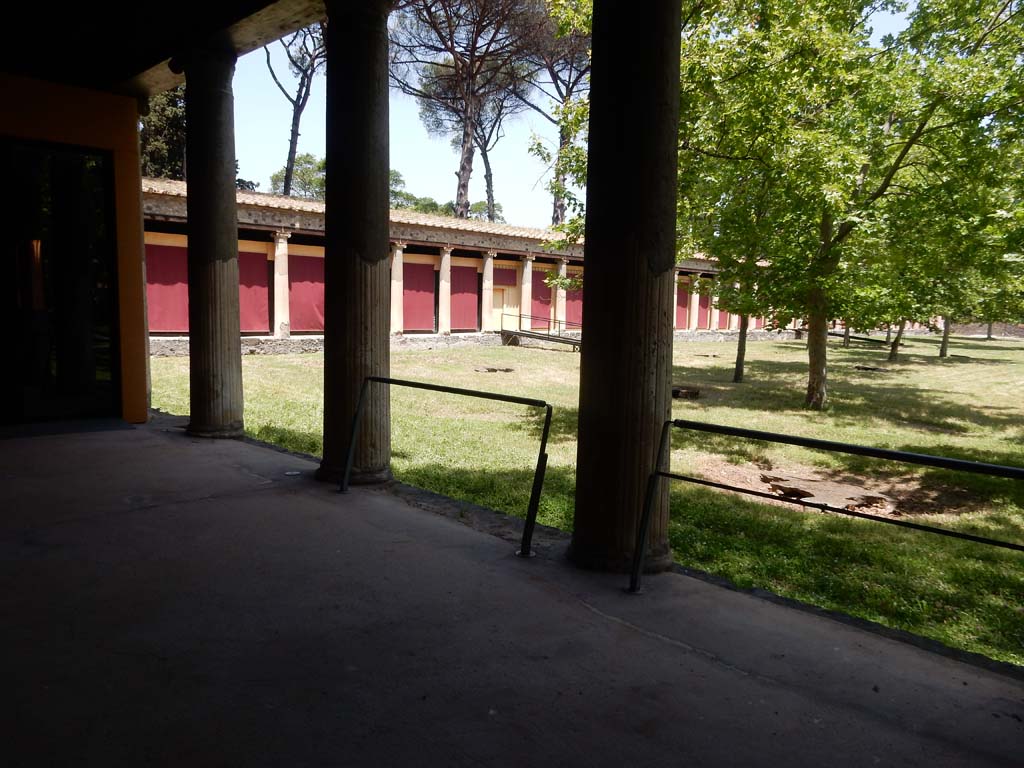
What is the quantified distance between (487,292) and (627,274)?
889 inches

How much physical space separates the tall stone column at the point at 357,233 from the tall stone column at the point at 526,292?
21.9 m

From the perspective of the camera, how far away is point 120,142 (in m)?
7.73

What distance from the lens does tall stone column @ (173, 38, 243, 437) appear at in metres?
6.45

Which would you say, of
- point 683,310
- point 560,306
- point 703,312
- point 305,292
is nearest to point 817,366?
point 305,292

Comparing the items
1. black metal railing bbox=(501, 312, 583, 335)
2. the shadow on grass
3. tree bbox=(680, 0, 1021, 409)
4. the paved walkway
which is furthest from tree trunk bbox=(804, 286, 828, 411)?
black metal railing bbox=(501, 312, 583, 335)

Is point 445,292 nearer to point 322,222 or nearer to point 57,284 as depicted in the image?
point 322,222

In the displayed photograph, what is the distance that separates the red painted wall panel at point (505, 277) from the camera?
1063 inches

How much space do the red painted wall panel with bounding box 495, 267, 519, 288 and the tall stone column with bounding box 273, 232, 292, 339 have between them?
28.2 ft

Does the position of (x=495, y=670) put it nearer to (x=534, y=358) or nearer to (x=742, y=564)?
(x=742, y=564)

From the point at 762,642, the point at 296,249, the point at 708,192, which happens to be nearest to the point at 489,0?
Result: the point at 296,249

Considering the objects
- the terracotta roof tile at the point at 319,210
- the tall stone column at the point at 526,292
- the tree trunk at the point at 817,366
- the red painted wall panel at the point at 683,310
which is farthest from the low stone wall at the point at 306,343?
the tree trunk at the point at 817,366

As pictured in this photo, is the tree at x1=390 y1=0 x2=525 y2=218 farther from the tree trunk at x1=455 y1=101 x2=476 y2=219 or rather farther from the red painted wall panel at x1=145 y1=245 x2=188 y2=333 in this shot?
the red painted wall panel at x1=145 y1=245 x2=188 y2=333

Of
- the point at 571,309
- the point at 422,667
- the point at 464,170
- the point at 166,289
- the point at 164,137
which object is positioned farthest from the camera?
the point at 464,170

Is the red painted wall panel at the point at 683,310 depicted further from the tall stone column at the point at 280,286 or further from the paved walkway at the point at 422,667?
the paved walkway at the point at 422,667
